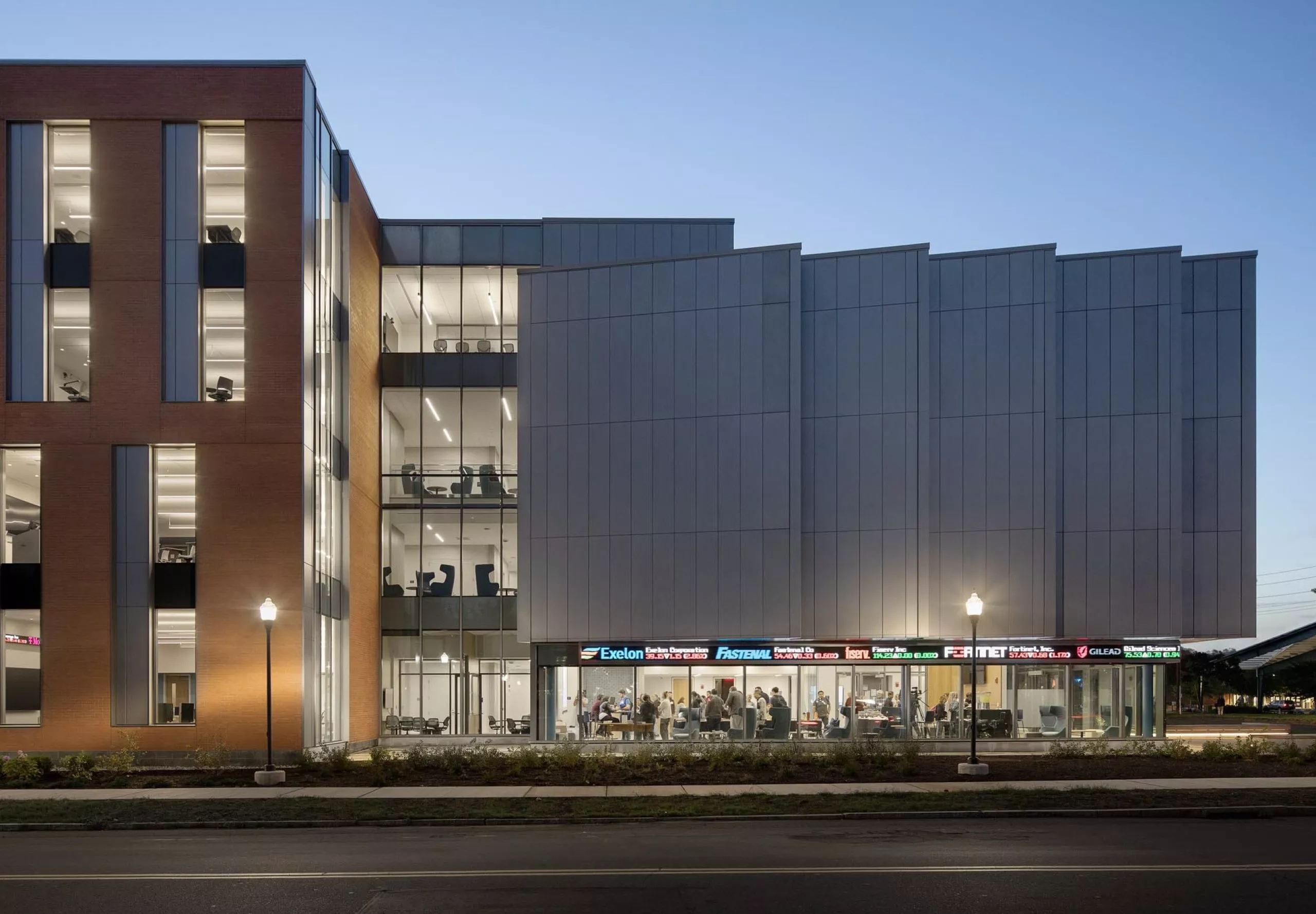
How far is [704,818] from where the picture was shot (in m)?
19.4

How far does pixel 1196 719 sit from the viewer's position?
65938 mm

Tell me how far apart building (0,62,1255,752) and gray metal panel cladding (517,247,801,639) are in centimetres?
10

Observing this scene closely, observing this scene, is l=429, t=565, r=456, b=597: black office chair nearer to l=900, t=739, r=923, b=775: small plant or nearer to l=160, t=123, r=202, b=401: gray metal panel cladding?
l=160, t=123, r=202, b=401: gray metal panel cladding

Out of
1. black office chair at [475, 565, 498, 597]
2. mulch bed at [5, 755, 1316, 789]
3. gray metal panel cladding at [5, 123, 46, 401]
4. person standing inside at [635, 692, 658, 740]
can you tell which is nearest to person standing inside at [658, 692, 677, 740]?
Answer: person standing inside at [635, 692, 658, 740]

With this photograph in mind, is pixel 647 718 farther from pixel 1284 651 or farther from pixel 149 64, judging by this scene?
pixel 1284 651

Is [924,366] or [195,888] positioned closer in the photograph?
[195,888]

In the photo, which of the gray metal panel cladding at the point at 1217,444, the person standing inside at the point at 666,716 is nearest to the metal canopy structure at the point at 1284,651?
the gray metal panel cladding at the point at 1217,444

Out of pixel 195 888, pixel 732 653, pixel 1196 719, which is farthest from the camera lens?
pixel 1196 719

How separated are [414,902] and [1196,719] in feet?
209

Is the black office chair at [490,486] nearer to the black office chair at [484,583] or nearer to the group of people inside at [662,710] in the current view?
the black office chair at [484,583]

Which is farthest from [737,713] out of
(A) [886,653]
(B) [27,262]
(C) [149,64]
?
(C) [149,64]

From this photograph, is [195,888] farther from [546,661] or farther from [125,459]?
[546,661]

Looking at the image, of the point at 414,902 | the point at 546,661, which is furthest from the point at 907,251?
the point at 414,902

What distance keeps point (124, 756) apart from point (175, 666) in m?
4.23
